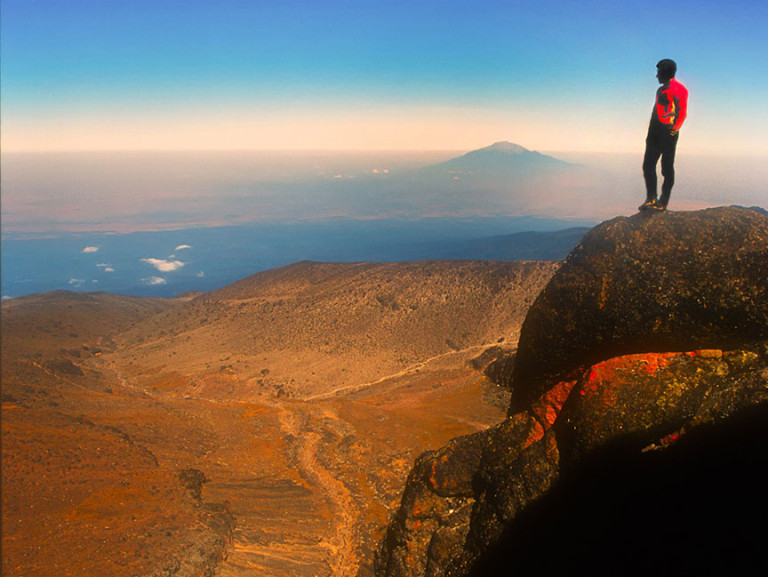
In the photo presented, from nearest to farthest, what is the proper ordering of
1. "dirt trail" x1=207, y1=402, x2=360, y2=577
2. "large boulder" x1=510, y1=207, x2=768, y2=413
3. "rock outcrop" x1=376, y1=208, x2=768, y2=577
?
"rock outcrop" x1=376, y1=208, x2=768, y2=577
"large boulder" x1=510, y1=207, x2=768, y2=413
"dirt trail" x1=207, y1=402, x2=360, y2=577

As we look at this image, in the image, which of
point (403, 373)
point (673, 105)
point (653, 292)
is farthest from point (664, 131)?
point (403, 373)

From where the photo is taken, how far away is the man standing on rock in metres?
6.55

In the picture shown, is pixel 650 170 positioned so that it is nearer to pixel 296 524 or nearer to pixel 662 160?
pixel 662 160

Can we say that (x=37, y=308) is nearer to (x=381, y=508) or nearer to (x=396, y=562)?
(x=381, y=508)

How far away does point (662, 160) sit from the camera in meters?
6.88

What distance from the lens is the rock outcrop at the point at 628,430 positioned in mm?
4797

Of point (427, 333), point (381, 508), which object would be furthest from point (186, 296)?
point (381, 508)

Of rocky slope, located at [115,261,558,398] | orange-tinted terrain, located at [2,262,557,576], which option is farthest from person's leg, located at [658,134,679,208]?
rocky slope, located at [115,261,558,398]

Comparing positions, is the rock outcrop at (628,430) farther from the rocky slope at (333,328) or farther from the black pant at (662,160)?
the rocky slope at (333,328)

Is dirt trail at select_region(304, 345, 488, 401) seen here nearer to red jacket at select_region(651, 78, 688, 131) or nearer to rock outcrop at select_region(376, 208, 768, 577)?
rock outcrop at select_region(376, 208, 768, 577)

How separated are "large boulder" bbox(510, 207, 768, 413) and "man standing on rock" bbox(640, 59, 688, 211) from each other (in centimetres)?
49

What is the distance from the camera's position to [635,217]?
6.69 m

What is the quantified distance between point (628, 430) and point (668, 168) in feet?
12.1

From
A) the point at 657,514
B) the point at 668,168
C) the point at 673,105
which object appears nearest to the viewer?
the point at 657,514
